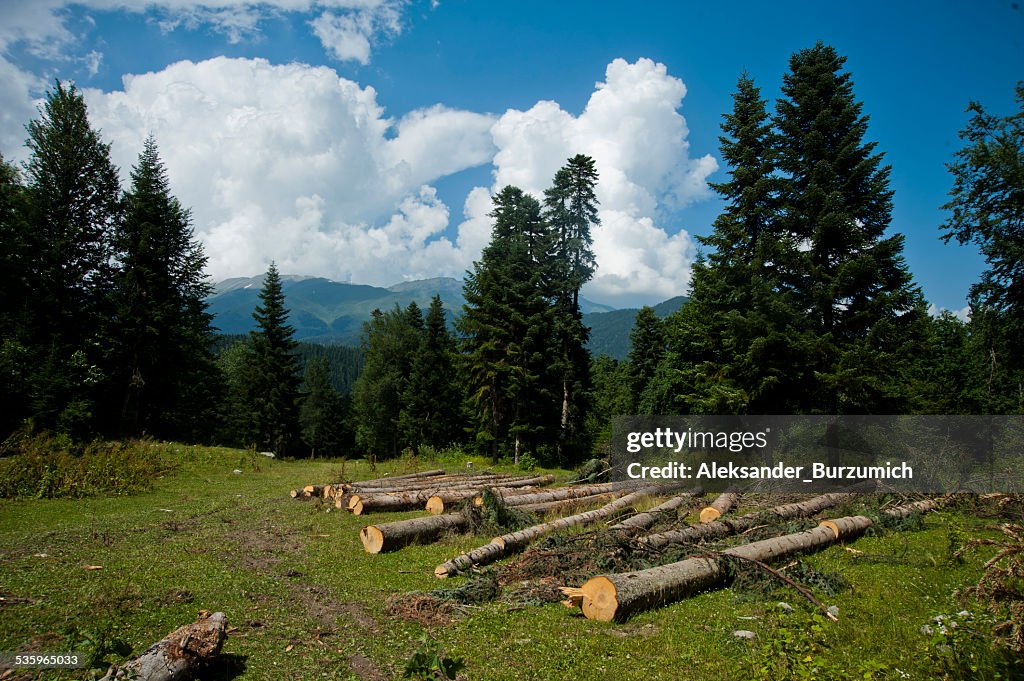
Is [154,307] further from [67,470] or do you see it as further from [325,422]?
[325,422]

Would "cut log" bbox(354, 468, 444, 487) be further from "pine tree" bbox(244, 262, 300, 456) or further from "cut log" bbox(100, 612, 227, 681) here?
"pine tree" bbox(244, 262, 300, 456)

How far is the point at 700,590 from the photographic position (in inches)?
324

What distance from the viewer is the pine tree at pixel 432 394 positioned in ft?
134

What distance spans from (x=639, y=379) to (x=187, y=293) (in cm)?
3188

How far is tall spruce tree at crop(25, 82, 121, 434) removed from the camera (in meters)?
23.6

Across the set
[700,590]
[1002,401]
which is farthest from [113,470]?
[1002,401]

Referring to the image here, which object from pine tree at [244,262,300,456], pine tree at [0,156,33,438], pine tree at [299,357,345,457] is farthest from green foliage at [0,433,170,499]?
pine tree at [299,357,345,457]

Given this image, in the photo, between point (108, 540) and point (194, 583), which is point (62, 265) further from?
point (194, 583)

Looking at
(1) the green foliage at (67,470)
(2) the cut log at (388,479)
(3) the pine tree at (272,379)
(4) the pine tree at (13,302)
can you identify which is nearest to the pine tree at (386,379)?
(3) the pine tree at (272,379)

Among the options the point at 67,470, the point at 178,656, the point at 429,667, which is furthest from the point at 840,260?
the point at 67,470

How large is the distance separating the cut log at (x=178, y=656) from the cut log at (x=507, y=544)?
434 cm

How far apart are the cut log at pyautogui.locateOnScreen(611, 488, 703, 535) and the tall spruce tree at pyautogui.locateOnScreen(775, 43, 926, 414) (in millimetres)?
6696

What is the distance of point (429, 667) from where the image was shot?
5.45 m

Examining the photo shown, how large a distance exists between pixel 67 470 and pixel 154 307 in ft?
50.9
